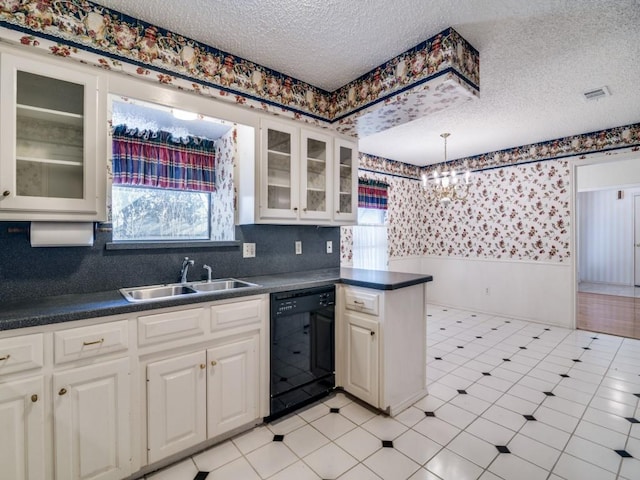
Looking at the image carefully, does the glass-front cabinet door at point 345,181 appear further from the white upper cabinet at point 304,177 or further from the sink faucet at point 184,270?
the sink faucet at point 184,270

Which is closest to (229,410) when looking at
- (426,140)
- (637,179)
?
(426,140)

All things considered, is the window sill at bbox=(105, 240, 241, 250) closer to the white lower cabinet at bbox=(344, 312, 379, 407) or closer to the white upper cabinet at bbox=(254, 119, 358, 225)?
the white upper cabinet at bbox=(254, 119, 358, 225)

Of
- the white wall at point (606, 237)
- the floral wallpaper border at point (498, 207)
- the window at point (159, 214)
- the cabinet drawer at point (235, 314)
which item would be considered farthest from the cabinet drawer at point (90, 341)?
the white wall at point (606, 237)

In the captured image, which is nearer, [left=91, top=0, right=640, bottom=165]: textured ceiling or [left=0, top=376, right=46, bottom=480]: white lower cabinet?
[left=0, top=376, right=46, bottom=480]: white lower cabinet

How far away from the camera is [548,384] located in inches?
107

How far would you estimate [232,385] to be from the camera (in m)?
1.97

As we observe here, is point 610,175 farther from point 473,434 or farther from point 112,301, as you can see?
point 112,301

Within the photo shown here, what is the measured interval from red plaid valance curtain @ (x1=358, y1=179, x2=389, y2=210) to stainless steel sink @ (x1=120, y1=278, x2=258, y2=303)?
281cm

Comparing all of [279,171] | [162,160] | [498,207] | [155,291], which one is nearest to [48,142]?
[162,160]

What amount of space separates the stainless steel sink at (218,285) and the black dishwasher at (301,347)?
329mm

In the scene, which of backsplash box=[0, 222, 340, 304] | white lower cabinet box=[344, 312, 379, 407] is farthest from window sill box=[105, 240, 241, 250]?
white lower cabinet box=[344, 312, 379, 407]

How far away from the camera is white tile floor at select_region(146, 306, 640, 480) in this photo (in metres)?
1.74

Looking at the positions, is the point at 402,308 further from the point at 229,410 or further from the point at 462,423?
the point at 229,410

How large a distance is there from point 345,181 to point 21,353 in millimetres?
2493
